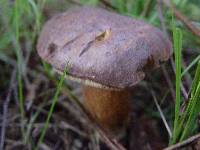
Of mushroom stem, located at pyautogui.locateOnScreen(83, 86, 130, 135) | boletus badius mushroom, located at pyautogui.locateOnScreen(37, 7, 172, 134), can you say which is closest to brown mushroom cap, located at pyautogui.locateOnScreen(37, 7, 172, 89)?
boletus badius mushroom, located at pyautogui.locateOnScreen(37, 7, 172, 134)

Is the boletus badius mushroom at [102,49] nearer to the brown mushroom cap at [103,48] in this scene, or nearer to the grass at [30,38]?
the brown mushroom cap at [103,48]

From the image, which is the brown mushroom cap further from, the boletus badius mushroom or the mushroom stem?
the mushroom stem

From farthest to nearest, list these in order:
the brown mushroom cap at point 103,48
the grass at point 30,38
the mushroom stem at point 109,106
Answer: the grass at point 30,38 < the mushroom stem at point 109,106 < the brown mushroom cap at point 103,48

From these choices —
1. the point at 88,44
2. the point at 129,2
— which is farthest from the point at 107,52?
the point at 129,2

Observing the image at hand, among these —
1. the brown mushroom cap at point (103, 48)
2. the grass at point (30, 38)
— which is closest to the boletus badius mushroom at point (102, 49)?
the brown mushroom cap at point (103, 48)

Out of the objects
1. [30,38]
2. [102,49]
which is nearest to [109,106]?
[102,49]

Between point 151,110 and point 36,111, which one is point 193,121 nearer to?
point 151,110
